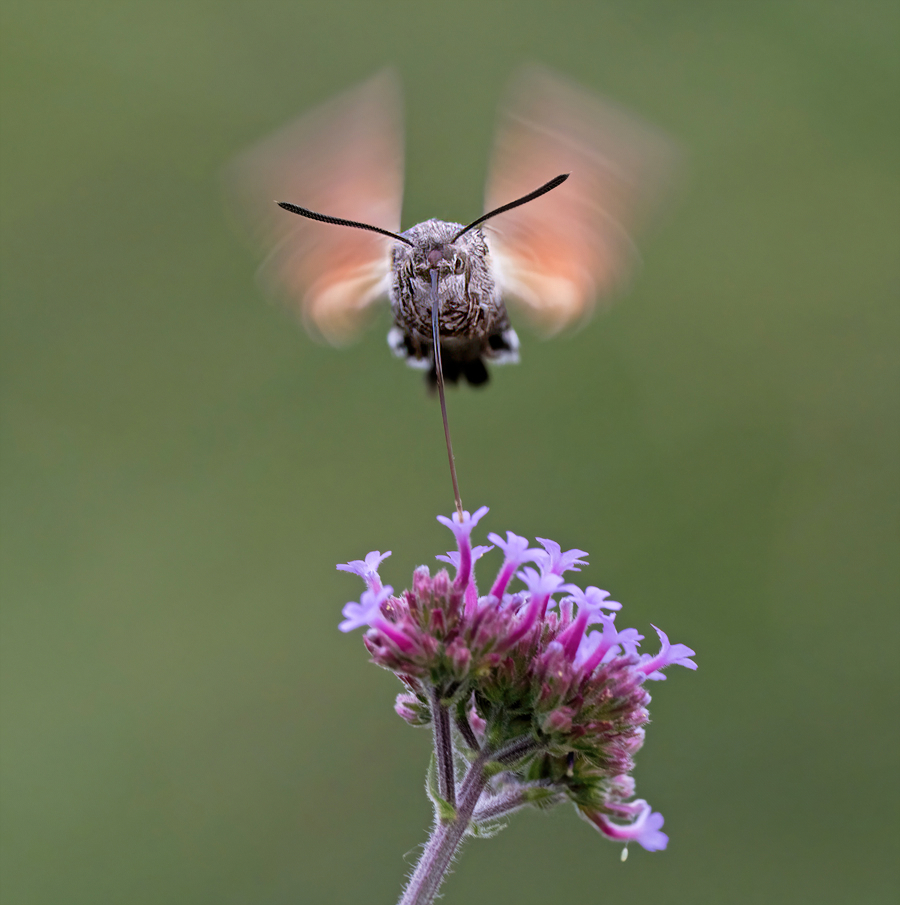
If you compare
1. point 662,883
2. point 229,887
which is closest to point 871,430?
point 662,883

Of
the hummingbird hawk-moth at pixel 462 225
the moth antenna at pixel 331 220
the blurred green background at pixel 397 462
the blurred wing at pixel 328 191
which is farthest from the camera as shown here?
the blurred green background at pixel 397 462

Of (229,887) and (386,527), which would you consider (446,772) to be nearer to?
(229,887)

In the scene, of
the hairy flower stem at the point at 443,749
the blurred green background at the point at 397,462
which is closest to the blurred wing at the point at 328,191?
the blurred green background at the point at 397,462

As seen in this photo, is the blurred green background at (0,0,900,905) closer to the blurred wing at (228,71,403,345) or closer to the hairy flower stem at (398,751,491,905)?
the blurred wing at (228,71,403,345)

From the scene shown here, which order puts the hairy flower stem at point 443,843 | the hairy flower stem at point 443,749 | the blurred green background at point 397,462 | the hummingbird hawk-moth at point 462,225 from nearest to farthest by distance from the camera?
1. the hairy flower stem at point 443,843
2. the hairy flower stem at point 443,749
3. the hummingbird hawk-moth at point 462,225
4. the blurred green background at point 397,462

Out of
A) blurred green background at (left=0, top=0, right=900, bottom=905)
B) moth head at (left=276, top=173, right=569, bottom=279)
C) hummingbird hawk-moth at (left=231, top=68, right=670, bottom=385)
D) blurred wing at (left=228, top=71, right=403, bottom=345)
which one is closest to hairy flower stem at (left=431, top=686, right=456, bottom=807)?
hummingbird hawk-moth at (left=231, top=68, right=670, bottom=385)

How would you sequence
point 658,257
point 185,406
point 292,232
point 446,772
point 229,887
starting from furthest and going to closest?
point 658,257
point 185,406
point 229,887
point 292,232
point 446,772

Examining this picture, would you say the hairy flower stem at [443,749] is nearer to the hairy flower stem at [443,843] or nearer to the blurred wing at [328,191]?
the hairy flower stem at [443,843]
